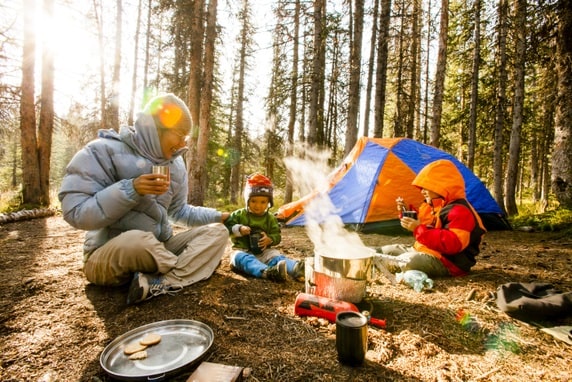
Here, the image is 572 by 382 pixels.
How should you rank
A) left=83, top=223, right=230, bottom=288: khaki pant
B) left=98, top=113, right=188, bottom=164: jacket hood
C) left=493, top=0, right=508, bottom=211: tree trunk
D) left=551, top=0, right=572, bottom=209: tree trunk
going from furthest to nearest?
left=493, top=0, right=508, bottom=211: tree trunk → left=551, top=0, right=572, bottom=209: tree trunk → left=98, top=113, right=188, bottom=164: jacket hood → left=83, top=223, right=230, bottom=288: khaki pant

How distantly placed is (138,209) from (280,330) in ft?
5.12

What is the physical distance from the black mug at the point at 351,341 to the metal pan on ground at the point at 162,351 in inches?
29.0

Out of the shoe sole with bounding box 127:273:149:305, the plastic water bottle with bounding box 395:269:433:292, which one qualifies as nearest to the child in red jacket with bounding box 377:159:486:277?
the plastic water bottle with bounding box 395:269:433:292

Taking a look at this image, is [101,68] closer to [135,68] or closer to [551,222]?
[135,68]

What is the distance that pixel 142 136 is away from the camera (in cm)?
261

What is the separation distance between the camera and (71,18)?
9336 mm

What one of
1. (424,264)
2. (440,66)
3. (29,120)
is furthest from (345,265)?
→ (29,120)

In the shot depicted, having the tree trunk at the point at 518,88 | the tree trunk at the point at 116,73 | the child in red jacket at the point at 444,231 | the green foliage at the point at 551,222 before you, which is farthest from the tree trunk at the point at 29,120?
the tree trunk at the point at 518,88

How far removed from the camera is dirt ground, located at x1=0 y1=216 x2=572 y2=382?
1.63 m

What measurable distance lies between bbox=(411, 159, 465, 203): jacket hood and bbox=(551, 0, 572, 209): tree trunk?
531 centimetres

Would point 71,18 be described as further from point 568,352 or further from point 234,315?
point 568,352

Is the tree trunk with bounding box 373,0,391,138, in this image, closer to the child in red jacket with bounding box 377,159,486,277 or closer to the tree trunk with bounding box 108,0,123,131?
the child in red jacket with bounding box 377,159,486,277

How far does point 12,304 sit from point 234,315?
5.75ft

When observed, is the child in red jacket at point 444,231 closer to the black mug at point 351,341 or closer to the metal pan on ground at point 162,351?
the black mug at point 351,341
